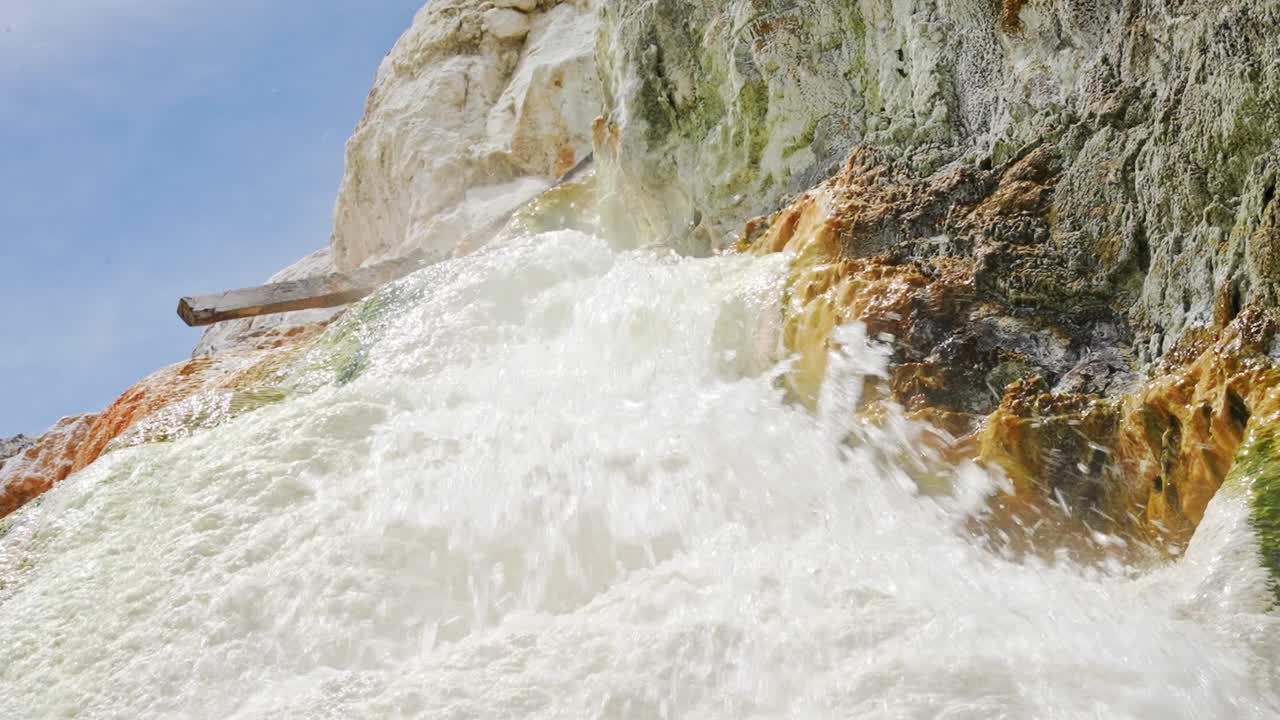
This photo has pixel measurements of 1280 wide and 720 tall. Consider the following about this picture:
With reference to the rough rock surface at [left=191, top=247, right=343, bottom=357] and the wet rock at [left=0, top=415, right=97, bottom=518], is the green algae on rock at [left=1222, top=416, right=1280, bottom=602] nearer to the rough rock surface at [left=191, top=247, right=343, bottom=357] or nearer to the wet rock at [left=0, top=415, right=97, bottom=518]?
the wet rock at [left=0, top=415, right=97, bottom=518]

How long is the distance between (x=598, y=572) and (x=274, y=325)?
10.7 meters

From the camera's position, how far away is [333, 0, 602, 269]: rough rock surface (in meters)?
11.2

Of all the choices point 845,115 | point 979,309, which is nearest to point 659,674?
point 979,309

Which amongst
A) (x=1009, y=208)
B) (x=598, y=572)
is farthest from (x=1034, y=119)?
(x=598, y=572)

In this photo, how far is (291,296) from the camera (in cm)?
838

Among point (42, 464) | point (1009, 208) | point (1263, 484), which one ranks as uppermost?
point (42, 464)

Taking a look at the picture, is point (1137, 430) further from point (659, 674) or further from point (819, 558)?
point (659, 674)

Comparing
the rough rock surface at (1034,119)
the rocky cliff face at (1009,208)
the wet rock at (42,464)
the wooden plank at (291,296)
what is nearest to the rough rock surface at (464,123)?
the wooden plank at (291,296)

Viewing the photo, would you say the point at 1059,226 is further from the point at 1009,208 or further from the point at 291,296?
the point at 291,296

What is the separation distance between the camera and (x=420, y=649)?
3.01m

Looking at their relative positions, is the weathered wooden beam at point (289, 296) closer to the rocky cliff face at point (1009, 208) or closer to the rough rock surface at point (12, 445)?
the rocky cliff face at point (1009, 208)

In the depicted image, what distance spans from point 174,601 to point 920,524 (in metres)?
2.49

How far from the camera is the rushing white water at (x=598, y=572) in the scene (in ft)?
7.76

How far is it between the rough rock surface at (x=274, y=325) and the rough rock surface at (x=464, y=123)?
1.18 metres
